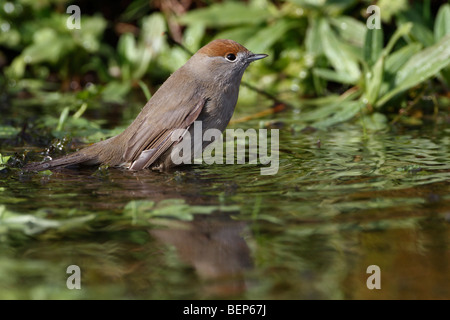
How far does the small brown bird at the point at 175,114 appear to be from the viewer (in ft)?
15.0

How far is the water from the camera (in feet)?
7.89

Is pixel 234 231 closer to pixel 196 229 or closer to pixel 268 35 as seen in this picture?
pixel 196 229

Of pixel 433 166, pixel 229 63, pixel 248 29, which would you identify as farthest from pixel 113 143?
pixel 248 29

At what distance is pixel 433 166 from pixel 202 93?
1.76 meters

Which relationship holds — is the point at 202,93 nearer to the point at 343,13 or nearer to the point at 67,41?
the point at 343,13

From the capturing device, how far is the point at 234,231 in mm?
2945

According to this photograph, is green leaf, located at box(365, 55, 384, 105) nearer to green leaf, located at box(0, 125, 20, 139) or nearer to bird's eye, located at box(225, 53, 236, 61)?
bird's eye, located at box(225, 53, 236, 61)

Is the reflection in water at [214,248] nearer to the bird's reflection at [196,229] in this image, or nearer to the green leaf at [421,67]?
the bird's reflection at [196,229]

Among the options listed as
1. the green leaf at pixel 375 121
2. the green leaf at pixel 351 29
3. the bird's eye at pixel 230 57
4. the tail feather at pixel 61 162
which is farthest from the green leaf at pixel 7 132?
the green leaf at pixel 351 29

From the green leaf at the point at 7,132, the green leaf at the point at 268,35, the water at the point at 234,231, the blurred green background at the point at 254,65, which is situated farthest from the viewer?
the green leaf at the point at 268,35

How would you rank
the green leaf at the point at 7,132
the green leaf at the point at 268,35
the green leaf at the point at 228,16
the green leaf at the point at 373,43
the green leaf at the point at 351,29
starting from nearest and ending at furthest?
1. the green leaf at the point at 7,132
2. the green leaf at the point at 373,43
3. the green leaf at the point at 351,29
4. the green leaf at the point at 268,35
5. the green leaf at the point at 228,16

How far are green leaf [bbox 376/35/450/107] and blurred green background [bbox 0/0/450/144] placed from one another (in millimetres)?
13

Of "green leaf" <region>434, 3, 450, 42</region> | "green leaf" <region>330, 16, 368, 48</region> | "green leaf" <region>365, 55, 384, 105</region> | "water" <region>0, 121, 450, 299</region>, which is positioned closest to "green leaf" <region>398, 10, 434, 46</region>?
"green leaf" <region>434, 3, 450, 42</region>
